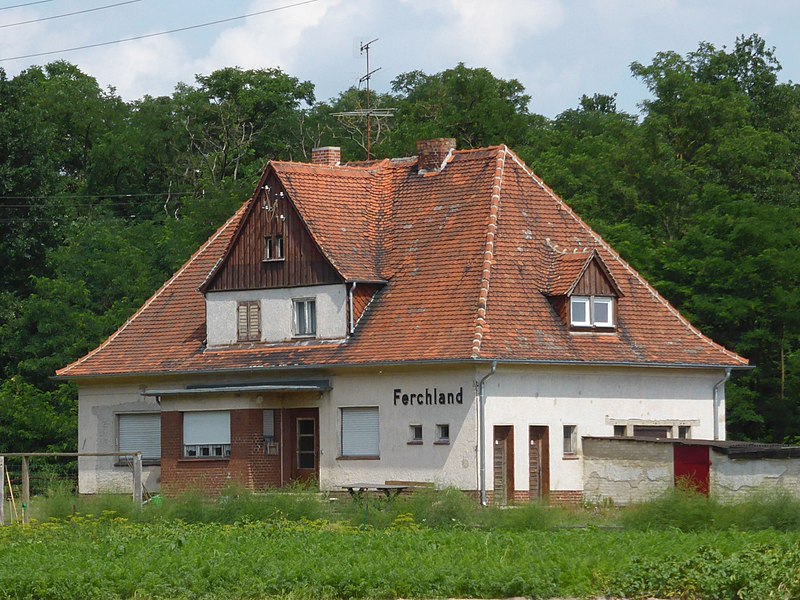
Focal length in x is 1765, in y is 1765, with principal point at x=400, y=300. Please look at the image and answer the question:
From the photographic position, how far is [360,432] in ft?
138

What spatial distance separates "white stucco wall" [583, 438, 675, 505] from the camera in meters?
38.1

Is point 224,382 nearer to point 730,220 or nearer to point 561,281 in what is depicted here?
point 561,281

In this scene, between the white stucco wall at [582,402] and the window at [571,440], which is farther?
the window at [571,440]

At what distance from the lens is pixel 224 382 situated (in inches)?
1732

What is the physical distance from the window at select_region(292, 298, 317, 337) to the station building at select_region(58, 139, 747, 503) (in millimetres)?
48

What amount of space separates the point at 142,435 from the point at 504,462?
1054 centimetres

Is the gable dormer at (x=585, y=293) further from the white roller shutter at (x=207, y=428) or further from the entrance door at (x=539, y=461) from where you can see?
the white roller shutter at (x=207, y=428)

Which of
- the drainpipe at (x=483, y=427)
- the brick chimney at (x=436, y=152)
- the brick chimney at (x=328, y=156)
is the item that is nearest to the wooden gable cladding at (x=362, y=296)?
the drainpipe at (x=483, y=427)

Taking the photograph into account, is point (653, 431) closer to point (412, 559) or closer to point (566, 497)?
point (566, 497)

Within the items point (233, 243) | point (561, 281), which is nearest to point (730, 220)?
point (561, 281)

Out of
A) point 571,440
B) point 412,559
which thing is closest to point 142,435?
point 571,440

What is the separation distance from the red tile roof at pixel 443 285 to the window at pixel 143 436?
4.77 ft

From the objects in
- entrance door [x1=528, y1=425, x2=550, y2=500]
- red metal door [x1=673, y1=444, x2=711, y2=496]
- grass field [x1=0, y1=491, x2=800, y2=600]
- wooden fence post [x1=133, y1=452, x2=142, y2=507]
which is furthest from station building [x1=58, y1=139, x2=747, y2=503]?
grass field [x1=0, y1=491, x2=800, y2=600]

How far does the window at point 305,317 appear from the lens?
142ft
